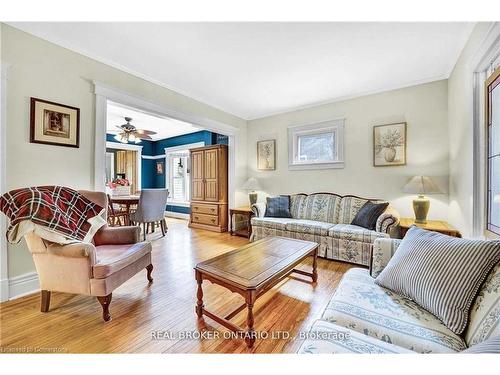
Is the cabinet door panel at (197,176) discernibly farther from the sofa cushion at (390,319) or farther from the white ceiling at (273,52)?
the sofa cushion at (390,319)

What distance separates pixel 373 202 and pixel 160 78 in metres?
3.52

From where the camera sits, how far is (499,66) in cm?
163

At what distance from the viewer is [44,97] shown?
2111 millimetres

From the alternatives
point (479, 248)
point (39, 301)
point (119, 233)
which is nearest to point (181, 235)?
point (119, 233)

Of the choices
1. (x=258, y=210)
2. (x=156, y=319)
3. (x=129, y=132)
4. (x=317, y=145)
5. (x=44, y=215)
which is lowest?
(x=156, y=319)

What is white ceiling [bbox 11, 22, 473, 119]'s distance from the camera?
197cm

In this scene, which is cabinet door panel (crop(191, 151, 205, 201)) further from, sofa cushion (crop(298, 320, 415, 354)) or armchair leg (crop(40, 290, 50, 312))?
sofa cushion (crop(298, 320, 415, 354))

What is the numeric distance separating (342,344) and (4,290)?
272 centimetres

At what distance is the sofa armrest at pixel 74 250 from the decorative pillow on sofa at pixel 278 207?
269cm

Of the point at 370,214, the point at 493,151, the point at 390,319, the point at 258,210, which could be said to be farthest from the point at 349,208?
the point at 390,319

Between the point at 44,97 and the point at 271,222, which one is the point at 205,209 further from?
the point at 44,97

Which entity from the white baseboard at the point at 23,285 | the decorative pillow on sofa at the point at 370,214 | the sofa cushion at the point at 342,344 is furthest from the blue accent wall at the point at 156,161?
the sofa cushion at the point at 342,344

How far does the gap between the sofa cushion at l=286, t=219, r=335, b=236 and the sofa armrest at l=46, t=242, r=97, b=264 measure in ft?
8.15
